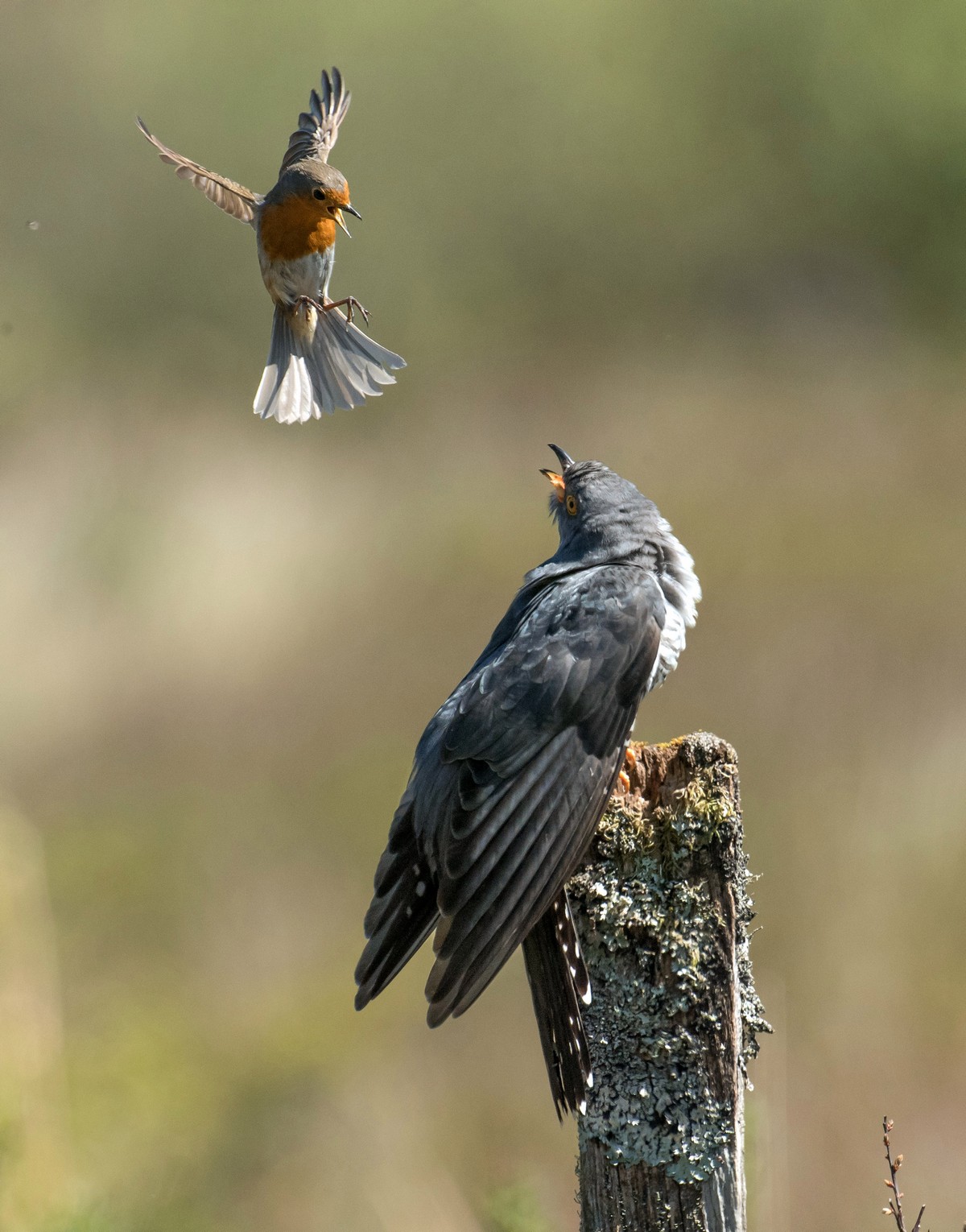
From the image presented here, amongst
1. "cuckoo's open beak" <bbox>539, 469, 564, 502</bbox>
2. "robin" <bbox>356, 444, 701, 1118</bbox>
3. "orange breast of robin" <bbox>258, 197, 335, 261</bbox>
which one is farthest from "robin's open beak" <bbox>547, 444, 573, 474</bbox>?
"orange breast of robin" <bbox>258, 197, 335, 261</bbox>

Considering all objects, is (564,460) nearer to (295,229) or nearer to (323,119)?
(323,119)

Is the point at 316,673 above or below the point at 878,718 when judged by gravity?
above

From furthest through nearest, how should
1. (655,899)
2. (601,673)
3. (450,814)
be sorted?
(601,673)
(450,814)
(655,899)

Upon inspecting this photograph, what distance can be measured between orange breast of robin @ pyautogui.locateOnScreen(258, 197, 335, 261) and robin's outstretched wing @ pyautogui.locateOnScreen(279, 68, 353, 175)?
427mm

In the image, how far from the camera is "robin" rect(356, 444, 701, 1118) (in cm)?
316

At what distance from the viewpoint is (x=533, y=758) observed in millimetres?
3510

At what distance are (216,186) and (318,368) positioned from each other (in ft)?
2.75

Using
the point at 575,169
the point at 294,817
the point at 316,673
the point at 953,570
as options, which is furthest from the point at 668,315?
the point at 294,817

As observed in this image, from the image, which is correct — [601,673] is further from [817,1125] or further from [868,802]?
[868,802]

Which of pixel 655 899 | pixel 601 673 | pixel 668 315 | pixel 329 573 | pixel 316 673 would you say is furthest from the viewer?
pixel 668 315

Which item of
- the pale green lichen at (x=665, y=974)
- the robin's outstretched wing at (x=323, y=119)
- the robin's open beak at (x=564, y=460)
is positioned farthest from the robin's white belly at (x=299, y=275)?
the pale green lichen at (x=665, y=974)

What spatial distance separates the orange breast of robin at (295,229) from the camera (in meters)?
3.27

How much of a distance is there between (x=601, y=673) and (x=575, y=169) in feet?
41.1

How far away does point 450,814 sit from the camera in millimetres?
3396
